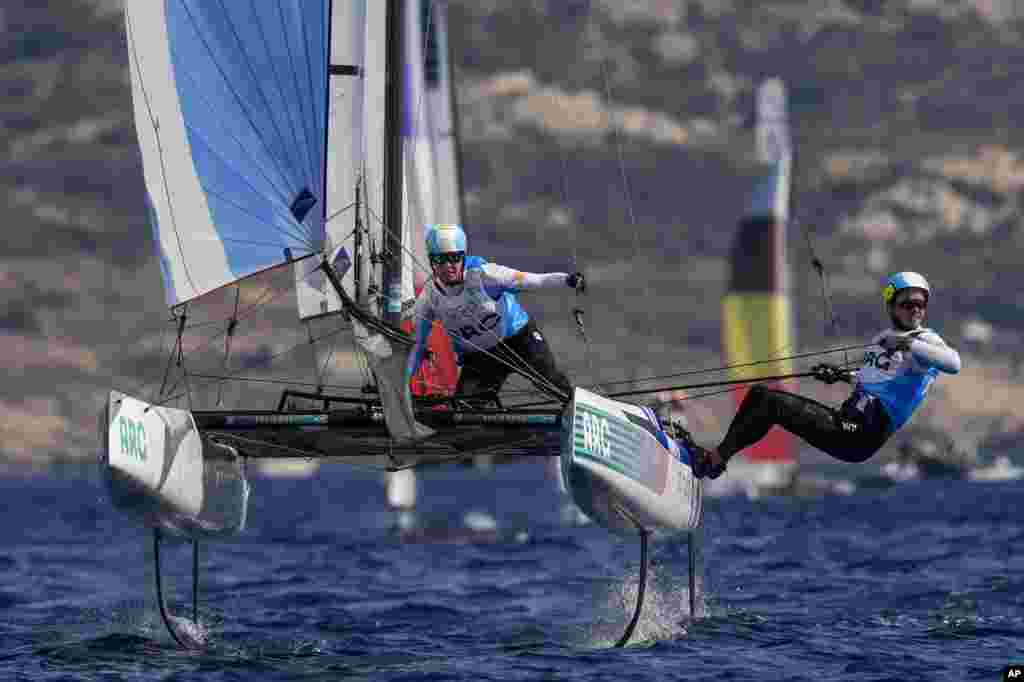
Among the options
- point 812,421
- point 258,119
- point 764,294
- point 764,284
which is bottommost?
point 812,421

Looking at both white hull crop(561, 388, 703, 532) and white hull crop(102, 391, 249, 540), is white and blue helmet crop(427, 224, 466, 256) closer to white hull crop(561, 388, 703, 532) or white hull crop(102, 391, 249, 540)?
white hull crop(561, 388, 703, 532)

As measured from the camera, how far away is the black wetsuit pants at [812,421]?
15.2 meters

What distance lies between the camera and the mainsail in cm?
4672

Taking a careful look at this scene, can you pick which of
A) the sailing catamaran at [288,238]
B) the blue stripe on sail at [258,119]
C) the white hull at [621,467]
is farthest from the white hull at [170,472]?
the white hull at [621,467]

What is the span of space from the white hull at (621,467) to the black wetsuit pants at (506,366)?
1071 mm

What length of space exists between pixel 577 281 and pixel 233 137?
3113 mm

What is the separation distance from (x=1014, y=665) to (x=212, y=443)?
18.0 ft

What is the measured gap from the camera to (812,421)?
15.2 m

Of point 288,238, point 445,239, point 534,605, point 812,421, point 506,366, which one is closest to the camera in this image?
point 812,421

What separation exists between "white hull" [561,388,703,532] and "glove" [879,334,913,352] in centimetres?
158

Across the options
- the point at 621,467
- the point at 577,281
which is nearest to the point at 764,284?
the point at 577,281

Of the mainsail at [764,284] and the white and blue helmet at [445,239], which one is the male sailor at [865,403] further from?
the mainsail at [764,284]

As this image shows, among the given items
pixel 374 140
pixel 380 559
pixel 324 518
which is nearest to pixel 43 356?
pixel 324 518

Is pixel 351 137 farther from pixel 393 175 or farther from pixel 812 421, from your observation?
pixel 812 421
